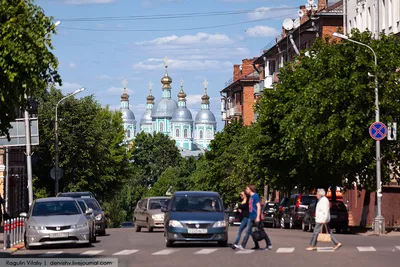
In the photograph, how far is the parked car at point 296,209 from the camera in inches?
2046

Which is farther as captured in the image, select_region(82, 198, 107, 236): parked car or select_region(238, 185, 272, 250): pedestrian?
select_region(82, 198, 107, 236): parked car

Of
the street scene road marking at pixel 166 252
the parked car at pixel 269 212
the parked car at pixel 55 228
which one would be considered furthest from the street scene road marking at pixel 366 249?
the parked car at pixel 269 212

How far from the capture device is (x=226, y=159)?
97125 mm

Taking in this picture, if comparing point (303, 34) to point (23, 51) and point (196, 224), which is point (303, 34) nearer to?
point (196, 224)

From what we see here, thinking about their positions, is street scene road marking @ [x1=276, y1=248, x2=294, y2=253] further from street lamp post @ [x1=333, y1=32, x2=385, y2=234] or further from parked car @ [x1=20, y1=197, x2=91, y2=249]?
street lamp post @ [x1=333, y1=32, x2=385, y2=234]

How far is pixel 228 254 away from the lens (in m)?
26.8

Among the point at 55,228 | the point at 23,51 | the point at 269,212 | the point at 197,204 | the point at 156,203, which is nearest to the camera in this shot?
the point at 23,51

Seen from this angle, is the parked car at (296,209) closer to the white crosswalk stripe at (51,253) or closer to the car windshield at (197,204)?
the car windshield at (197,204)

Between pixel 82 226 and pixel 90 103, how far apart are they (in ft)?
166

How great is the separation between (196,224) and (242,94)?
9439cm

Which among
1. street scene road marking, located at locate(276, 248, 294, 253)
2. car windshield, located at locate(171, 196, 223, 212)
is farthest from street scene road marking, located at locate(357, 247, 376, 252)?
car windshield, located at locate(171, 196, 223, 212)

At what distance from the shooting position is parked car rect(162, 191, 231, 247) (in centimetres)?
2981

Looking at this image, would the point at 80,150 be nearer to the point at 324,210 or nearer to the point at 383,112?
the point at 383,112

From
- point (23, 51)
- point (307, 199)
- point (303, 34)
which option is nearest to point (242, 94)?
point (303, 34)
